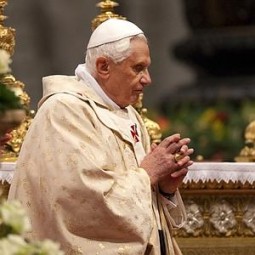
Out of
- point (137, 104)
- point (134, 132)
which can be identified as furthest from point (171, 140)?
point (137, 104)

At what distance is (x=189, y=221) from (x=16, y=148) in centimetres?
106

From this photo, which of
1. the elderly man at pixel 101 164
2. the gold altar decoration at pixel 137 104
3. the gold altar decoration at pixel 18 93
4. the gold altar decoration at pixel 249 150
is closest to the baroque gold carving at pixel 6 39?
the gold altar decoration at pixel 18 93

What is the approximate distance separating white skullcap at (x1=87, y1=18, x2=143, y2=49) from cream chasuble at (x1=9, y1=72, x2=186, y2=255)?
0.24m

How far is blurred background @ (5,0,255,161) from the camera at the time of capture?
2083 cm

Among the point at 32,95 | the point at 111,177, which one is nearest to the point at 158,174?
the point at 111,177

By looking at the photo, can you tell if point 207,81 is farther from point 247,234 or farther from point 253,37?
point 247,234

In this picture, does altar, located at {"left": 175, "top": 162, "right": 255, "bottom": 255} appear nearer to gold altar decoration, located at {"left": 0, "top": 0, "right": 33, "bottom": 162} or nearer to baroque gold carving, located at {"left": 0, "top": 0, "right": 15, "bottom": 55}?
gold altar decoration, located at {"left": 0, "top": 0, "right": 33, "bottom": 162}

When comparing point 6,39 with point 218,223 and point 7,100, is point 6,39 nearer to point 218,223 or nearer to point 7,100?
point 218,223

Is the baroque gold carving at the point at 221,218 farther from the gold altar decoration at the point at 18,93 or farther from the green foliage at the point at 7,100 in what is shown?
the green foliage at the point at 7,100

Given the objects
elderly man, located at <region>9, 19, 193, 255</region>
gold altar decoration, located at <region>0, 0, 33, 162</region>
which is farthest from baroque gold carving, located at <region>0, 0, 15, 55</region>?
elderly man, located at <region>9, 19, 193, 255</region>

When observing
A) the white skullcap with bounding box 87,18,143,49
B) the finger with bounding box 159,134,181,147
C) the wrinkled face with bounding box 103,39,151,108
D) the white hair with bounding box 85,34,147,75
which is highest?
the white skullcap with bounding box 87,18,143,49

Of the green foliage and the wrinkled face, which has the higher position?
the green foliage

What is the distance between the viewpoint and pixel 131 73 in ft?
28.7

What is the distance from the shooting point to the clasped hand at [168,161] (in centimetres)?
864
